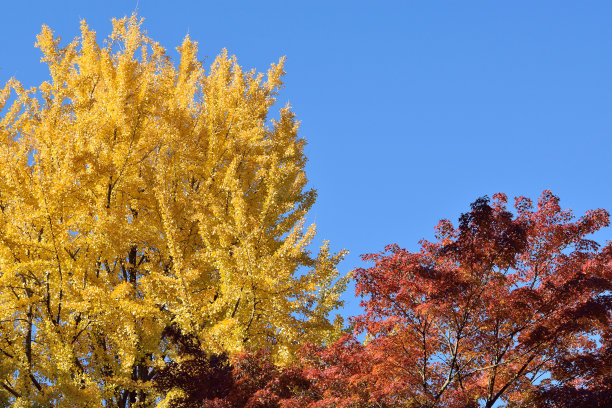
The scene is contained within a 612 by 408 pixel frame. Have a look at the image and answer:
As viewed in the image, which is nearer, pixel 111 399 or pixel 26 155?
pixel 111 399

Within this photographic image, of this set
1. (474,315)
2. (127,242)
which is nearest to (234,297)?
(127,242)

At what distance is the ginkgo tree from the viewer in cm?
814

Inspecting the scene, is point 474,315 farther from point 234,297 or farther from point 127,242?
point 127,242

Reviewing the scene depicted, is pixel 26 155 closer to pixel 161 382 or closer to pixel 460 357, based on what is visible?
pixel 161 382

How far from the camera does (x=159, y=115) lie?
10688mm

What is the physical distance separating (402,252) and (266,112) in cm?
583

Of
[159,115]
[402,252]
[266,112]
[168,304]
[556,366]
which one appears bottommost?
[556,366]

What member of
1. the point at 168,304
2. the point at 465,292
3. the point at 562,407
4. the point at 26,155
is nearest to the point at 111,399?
the point at 168,304

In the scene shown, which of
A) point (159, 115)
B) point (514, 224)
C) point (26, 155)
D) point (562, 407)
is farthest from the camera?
point (159, 115)

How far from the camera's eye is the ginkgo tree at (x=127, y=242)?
320 inches

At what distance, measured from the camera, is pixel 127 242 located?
27.6ft

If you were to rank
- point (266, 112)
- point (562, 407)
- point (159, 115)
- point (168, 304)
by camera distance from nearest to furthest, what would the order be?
point (562, 407), point (168, 304), point (159, 115), point (266, 112)

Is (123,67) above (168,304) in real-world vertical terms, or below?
above

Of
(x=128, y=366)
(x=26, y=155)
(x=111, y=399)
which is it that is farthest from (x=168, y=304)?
(x=26, y=155)
